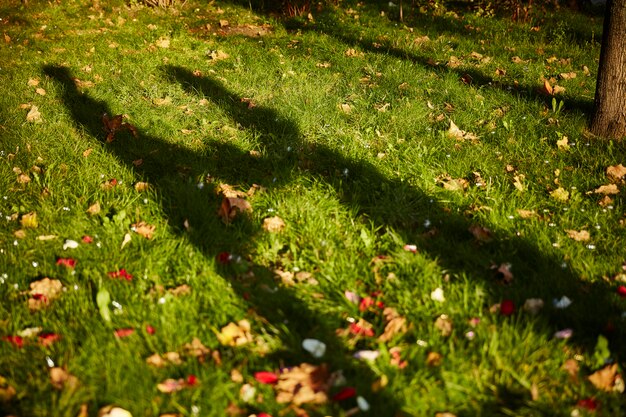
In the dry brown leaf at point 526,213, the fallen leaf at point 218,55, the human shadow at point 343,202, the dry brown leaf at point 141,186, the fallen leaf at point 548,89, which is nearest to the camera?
the human shadow at point 343,202

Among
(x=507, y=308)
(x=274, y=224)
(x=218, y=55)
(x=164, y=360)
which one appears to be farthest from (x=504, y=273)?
(x=218, y=55)

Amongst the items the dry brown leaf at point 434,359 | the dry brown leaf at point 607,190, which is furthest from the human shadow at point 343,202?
the dry brown leaf at point 607,190

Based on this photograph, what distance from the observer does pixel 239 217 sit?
10.6 feet

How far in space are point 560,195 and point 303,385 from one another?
2.36 m

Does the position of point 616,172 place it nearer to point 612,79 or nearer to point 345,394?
point 612,79

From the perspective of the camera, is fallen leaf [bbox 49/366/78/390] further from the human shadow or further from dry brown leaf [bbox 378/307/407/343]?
dry brown leaf [bbox 378/307/407/343]

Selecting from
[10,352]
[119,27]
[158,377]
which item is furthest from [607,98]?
[119,27]

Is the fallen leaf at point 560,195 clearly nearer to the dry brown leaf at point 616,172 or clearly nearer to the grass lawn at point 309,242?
the grass lawn at point 309,242

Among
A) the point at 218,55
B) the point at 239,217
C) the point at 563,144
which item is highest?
the point at 218,55

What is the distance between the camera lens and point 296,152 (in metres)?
4.12

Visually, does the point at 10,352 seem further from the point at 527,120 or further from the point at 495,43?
the point at 495,43

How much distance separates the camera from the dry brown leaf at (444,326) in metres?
2.33

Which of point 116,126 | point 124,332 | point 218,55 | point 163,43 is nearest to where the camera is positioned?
point 124,332

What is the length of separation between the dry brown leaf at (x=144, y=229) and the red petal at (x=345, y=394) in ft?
5.27
